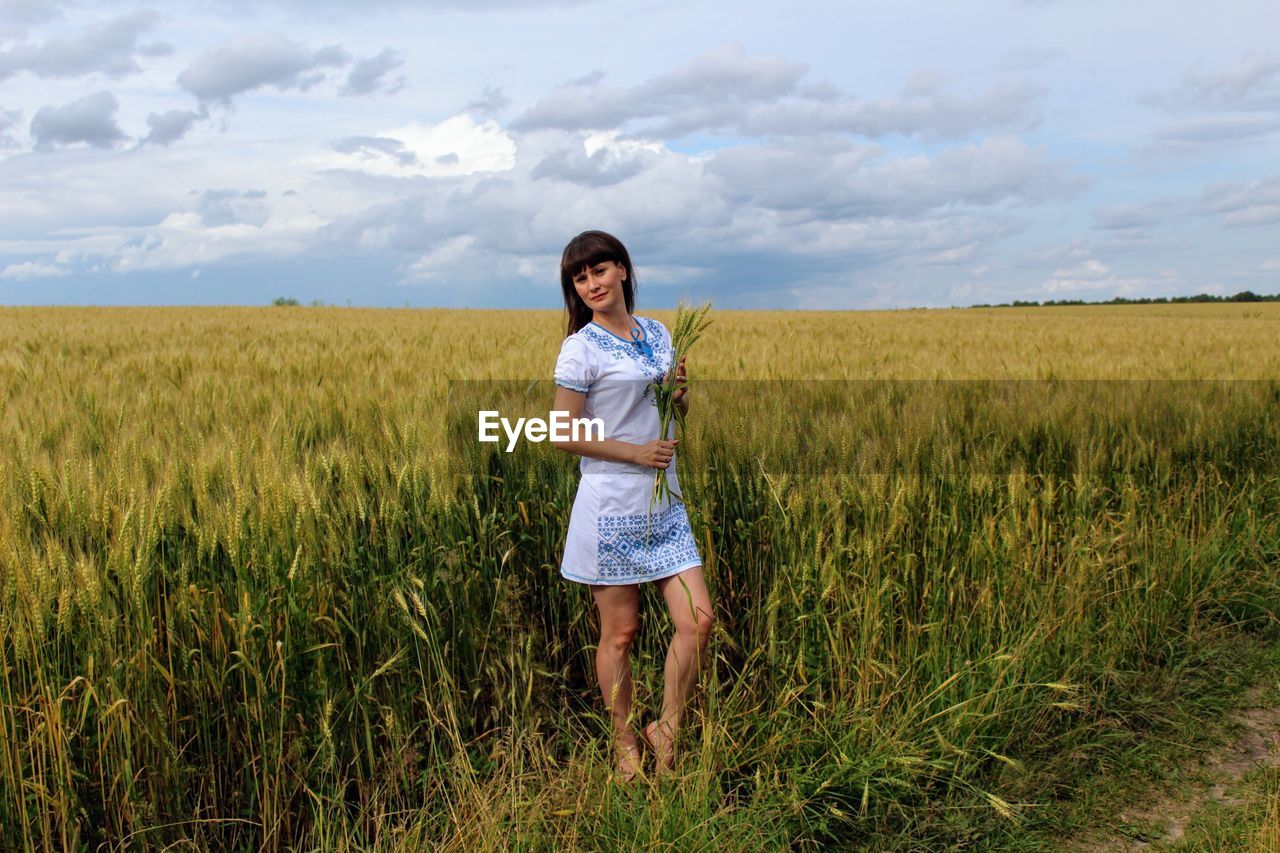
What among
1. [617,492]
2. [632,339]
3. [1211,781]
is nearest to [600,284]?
[632,339]

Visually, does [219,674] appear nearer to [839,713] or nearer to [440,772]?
[440,772]

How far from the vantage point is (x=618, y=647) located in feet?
8.51

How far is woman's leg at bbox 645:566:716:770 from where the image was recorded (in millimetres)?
2494

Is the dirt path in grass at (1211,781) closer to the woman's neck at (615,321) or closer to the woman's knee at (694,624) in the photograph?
the woman's knee at (694,624)

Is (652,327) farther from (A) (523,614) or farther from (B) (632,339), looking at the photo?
(A) (523,614)

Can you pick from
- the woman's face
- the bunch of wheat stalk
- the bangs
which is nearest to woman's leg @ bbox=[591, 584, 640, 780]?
the bunch of wheat stalk

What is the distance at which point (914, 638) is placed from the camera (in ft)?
10.1

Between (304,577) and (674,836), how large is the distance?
1.14m

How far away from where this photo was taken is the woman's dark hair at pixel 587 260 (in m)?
2.56

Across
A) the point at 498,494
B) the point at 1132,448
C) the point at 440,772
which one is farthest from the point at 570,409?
the point at 1132,448

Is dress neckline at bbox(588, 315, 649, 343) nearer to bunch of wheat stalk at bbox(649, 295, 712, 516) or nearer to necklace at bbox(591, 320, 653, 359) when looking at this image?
necklace at bbox(591, 320, 653, 359)

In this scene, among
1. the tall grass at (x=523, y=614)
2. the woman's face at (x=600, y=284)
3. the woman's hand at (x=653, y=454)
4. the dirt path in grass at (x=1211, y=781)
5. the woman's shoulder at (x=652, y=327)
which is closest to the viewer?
the tall grass at (x=523, y=614)

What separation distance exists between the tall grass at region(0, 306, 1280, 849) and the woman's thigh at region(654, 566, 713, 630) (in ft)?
0.98

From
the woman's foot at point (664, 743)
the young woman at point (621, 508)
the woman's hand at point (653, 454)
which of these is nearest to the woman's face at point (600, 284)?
Result: the young woman at point (621, 508)
